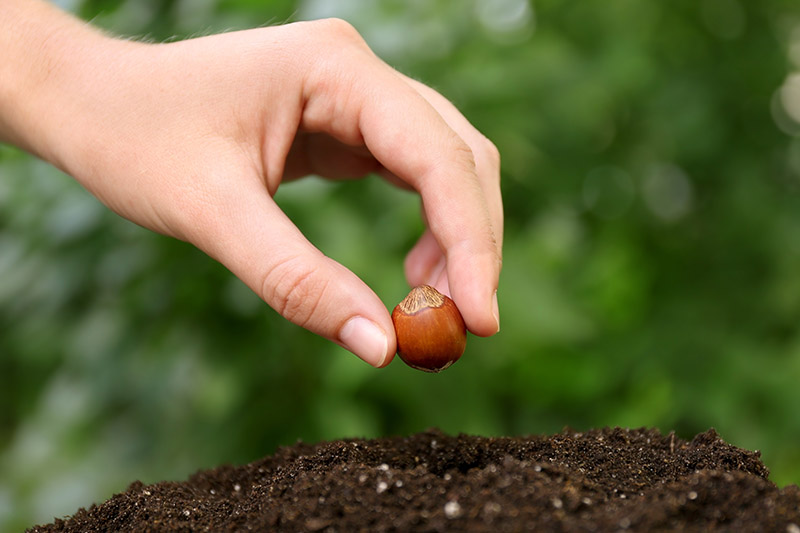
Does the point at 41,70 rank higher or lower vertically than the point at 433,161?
higher

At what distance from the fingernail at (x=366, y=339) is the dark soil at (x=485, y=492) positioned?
194mm

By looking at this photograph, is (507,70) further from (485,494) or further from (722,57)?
(485,494)

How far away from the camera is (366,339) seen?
155 cm

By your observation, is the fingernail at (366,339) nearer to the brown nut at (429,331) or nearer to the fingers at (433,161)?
the brown nut at (429,331)

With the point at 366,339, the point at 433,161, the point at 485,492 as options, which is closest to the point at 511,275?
the point at 433,161

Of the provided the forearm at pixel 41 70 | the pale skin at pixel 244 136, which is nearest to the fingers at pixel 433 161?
the pale skin at pixel 244 136

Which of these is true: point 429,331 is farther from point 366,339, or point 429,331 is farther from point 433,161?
point 433,161

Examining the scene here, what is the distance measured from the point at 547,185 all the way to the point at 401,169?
1881 millimetres

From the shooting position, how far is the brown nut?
1.63 metres

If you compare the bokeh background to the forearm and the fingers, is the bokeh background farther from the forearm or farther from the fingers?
the fingers

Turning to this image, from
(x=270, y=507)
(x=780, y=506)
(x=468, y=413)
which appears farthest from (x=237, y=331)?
(x=780, y=506)

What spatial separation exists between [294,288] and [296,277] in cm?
2

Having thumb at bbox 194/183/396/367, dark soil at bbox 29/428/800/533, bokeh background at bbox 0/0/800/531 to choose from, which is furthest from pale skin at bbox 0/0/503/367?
bokeh background at bbox 0/0/800/531

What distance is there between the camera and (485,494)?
1.18 metres
